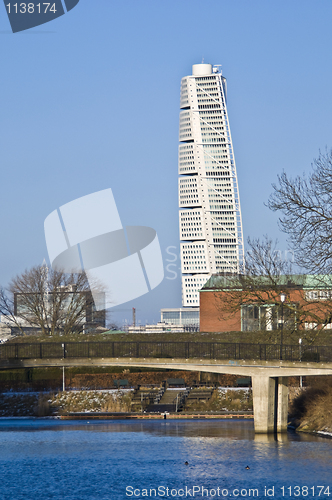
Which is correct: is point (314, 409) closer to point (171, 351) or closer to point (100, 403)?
point (171, 351)

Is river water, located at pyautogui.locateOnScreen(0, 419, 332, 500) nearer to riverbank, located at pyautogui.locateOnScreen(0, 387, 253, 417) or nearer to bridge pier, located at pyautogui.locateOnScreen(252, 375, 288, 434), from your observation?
bridge pier, located at pyautogui.locateOnScreen(252, 375, 288, 434)

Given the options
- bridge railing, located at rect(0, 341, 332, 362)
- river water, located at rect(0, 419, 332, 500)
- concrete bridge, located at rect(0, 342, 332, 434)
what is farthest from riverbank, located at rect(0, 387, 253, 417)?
concrete bridge, located at rect(0, 342, 332, 434)

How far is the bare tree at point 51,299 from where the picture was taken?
7912 centimetres

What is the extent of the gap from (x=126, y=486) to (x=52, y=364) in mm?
15855

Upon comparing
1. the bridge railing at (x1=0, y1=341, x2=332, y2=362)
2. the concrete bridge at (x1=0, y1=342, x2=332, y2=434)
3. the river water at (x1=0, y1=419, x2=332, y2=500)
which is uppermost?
the bridge railing at (x1=0, y1=341, x2=332, y2=362)

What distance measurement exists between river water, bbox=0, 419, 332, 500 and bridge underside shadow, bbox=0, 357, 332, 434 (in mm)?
1392

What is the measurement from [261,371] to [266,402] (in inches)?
67.5

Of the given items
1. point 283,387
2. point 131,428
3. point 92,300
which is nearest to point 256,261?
point 283,387

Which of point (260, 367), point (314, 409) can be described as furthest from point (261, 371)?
point (314, 409)

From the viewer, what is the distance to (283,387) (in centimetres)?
3931

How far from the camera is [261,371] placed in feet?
125

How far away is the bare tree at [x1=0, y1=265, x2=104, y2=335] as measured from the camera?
260ft

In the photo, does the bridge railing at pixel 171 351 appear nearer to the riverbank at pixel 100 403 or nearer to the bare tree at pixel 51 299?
the riverbank at pixel 100 403

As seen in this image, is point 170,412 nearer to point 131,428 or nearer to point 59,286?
point 131,428
